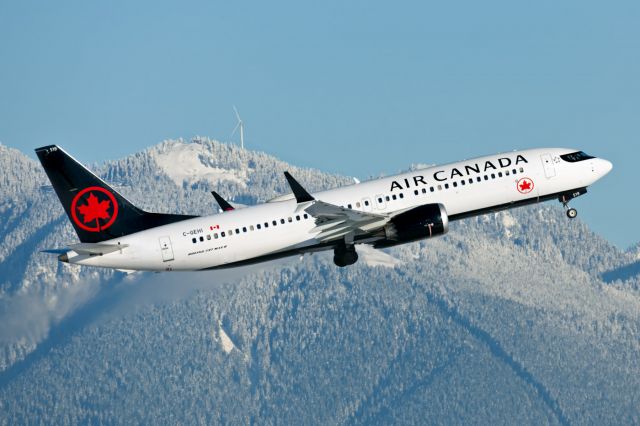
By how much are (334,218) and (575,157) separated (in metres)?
22.2

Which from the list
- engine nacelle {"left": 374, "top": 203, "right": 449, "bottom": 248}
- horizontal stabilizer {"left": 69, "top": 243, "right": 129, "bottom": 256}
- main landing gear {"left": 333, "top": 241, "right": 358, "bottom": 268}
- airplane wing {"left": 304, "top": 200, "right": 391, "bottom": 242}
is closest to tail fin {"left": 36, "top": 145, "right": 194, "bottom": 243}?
horizontal stabilizer {"left": 69, "top": 243, "right": 129, "bottom": 256}

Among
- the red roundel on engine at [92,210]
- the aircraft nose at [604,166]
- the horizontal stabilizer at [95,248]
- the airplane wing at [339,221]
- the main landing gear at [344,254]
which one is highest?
the red roundel on engine at [92,210]

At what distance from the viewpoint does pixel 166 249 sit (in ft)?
347

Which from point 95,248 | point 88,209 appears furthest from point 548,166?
point 88,209

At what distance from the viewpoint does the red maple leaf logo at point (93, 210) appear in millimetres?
108062

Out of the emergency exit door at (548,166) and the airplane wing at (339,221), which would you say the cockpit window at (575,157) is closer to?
the emergency exit door at (548,166)

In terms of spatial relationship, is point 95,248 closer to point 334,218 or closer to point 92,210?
point 92,210

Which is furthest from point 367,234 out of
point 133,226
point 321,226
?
point 133,226

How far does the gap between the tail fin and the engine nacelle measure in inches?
656

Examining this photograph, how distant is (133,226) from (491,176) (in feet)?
94.8

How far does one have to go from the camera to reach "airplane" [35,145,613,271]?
342ft

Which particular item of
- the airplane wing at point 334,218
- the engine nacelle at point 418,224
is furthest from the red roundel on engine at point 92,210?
the engine nacelle at point 418,224

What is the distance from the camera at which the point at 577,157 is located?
11162 centimetres

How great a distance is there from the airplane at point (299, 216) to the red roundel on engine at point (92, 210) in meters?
0.08
